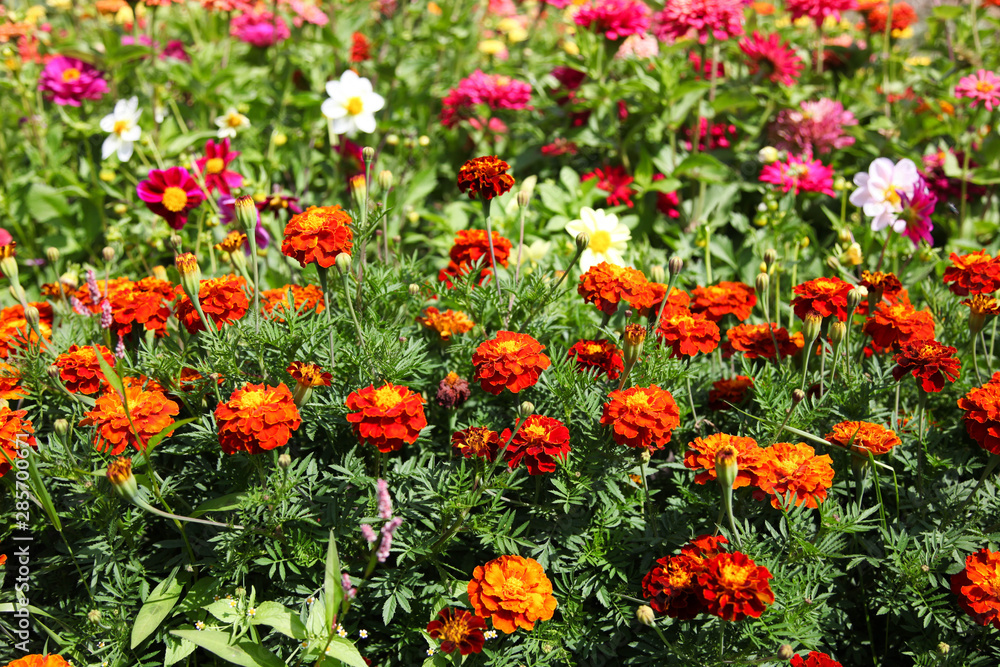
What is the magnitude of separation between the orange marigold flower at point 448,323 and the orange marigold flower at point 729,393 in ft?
2.25

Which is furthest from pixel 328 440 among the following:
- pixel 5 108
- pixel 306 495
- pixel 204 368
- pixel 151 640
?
pixel 5 108

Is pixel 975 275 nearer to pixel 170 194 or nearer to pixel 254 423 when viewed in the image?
pixel 254 423

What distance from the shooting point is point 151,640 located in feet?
5.49

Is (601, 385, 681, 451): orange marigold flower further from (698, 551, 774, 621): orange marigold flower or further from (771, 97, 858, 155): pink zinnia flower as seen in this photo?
(771, 97, 858, 155): pink zinnia flower

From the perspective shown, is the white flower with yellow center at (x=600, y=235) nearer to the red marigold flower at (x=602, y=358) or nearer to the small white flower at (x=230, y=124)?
the red marigold flower at (x=602, y=358)

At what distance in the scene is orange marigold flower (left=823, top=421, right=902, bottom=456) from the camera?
63.6 inches

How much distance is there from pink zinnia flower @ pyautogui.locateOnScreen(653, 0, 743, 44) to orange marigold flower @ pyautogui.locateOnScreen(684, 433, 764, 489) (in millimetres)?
1795

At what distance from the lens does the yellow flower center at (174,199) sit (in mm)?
2094

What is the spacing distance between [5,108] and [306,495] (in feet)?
11.9

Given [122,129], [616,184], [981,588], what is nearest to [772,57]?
[616,184]

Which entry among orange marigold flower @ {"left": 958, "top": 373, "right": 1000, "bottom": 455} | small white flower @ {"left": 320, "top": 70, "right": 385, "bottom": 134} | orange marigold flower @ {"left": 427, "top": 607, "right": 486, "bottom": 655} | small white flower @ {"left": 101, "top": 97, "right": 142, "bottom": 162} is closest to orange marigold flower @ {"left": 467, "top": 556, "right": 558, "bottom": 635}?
orange marigold flower @ {"left": 427, "top": 607, "right": 486, "bottom": 655}

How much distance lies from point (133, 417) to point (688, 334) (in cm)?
128

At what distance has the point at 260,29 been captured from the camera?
3.58 meters

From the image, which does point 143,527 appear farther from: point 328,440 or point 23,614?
point 328,440
